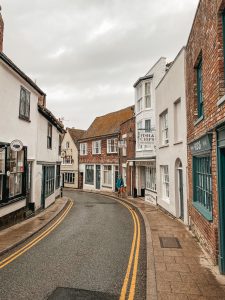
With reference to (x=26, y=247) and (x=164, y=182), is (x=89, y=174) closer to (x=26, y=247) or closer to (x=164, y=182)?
(x=164, y=182)

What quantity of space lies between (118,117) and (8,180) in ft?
78.4

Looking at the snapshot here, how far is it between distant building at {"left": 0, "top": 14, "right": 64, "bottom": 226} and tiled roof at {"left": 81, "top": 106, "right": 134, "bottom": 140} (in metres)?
14.5

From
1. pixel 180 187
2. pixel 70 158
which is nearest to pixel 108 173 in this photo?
pixel 70 158

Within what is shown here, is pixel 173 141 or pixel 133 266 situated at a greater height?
pixel 173 141

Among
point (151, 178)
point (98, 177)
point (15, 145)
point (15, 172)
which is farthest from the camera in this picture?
point (98, 177)

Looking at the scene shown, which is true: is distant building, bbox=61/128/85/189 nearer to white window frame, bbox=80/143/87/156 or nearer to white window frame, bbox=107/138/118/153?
white window frame, bbox=80/143/87/156

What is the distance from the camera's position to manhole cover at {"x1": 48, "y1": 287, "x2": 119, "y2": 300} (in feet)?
17.0

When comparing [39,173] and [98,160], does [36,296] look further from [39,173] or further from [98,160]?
[98,160]

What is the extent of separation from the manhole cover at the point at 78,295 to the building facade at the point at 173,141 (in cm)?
722

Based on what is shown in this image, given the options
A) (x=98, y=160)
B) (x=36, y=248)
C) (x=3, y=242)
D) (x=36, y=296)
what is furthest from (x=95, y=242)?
(x=98, y=160)

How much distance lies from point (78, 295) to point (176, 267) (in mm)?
2795

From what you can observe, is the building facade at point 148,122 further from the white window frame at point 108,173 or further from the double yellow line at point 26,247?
the double yellow line at point 26,247

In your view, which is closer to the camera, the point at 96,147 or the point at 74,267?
the point at 74,267

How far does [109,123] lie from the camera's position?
112 ft
